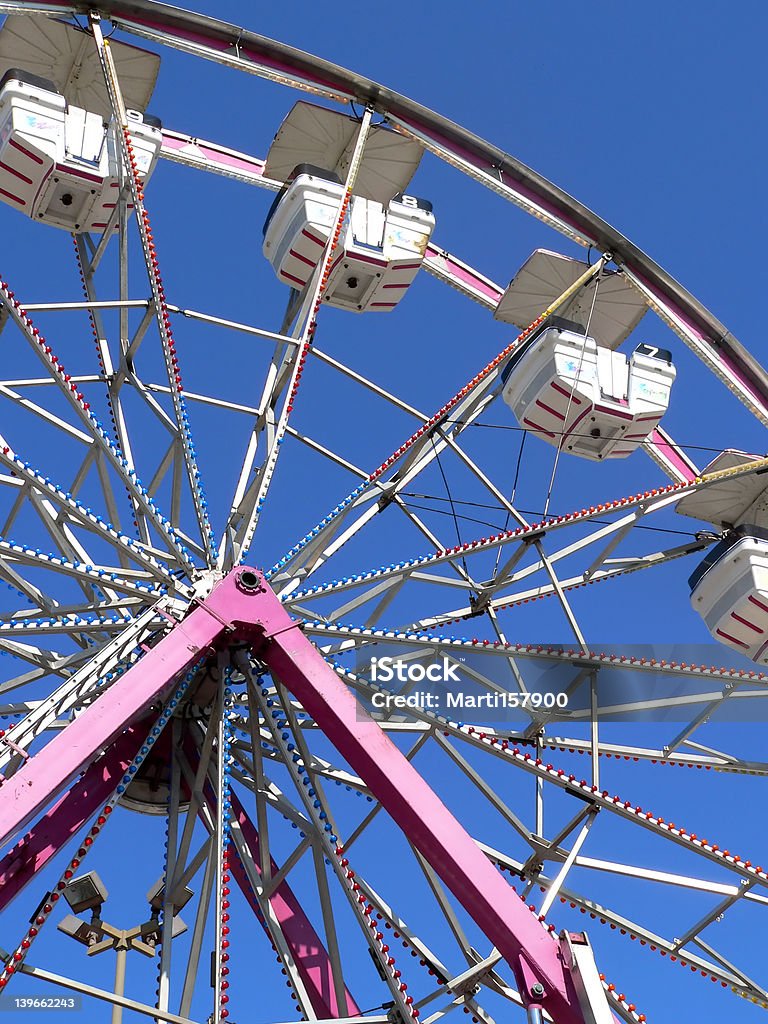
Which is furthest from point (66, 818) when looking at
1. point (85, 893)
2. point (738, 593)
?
point (738, 593)

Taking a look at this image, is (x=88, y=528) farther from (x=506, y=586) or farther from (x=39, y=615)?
(x=506, y=586)

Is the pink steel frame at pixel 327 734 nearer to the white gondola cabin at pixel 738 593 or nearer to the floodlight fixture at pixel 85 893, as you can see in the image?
the floodlight fixture at pixel 85 893

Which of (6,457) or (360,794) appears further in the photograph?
(360,794)

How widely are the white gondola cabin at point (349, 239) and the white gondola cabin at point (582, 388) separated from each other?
1.64 meters

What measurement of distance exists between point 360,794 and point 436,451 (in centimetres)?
358

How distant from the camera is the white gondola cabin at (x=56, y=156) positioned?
14.7 meters

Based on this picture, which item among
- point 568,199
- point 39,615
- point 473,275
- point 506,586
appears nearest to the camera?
point 39,615

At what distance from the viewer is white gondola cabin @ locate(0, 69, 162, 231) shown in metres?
14.7

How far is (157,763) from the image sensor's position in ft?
46.3

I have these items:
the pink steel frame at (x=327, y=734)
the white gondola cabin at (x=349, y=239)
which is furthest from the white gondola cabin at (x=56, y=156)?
the pink steel frame at (x=327, y=734)

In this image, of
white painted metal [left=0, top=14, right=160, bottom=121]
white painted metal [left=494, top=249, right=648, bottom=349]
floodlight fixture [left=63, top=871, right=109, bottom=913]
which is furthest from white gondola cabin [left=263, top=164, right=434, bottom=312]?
floodlight fixture [left=63, top=871, right=109, bottom=913]

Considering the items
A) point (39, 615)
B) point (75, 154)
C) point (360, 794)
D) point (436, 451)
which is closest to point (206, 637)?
point (39, 615)

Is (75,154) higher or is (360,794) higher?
(75,154)

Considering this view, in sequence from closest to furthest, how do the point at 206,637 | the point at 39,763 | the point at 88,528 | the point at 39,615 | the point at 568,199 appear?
1. the point at 39,763
2. the point at 206,637
3. the point at 88,528
4. the point at 39,615
5. the point at 568,199
